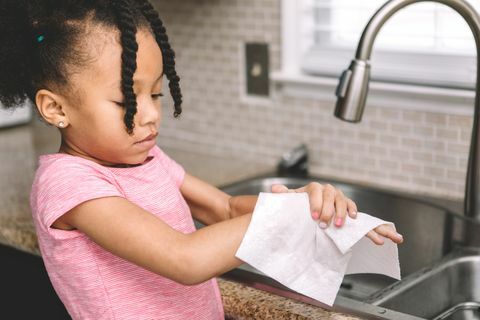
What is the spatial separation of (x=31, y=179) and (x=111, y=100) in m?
0.97

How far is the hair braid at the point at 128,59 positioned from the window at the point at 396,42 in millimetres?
837

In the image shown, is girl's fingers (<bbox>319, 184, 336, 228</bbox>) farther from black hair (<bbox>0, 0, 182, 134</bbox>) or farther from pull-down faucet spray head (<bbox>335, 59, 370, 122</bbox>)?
pull-down faucet spray head (<bbox>335, 59, 370, 122</bbox>)


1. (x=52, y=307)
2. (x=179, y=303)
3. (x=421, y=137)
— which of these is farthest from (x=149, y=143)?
(x=421, y=137)

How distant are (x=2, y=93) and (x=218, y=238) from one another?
1.47 feet

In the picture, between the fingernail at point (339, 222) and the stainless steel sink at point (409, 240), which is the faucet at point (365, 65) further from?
the fingernail at point (339, 222)

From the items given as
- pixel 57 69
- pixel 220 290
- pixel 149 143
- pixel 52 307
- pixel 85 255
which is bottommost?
pixel 52 307

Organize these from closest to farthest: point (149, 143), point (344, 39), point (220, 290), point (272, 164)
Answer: point (149, 143)
point (220, 290)
point (344, 39)
point (272, 164)

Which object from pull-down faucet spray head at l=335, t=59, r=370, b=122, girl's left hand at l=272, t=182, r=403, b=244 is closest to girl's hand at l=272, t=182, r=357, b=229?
girl's left hand at l=272, t=182, r=403, b=244

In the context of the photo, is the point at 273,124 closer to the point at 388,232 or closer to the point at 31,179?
the point at 31,179

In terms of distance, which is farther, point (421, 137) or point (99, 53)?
point (421, 137)

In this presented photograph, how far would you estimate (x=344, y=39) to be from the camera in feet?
6.11

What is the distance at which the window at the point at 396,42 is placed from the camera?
164 cm

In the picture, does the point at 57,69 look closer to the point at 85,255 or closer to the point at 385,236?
the point at 85,255

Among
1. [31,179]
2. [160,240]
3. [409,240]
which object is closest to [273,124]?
[409,240]
